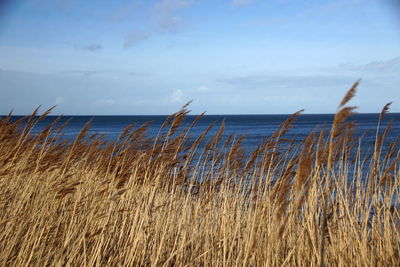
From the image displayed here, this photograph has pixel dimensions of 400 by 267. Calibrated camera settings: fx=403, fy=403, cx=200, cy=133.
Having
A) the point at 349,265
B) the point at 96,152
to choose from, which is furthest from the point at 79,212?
the point at 349,265

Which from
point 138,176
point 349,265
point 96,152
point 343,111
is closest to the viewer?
point 343,111

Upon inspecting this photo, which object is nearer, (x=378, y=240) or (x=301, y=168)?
(x=301, y=168)

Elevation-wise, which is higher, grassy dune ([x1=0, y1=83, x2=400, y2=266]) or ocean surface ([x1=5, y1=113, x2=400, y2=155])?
grassy dune ([x1=0, y1=83, x2=400, y2=266])

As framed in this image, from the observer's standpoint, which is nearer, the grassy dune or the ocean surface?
the grassy dune

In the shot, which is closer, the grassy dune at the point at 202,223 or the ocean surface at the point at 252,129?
the grassy dune at the point at 202,223

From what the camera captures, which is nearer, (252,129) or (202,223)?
(202,223)

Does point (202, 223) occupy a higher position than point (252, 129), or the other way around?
point (202, 223)

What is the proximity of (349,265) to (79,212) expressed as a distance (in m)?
2.39

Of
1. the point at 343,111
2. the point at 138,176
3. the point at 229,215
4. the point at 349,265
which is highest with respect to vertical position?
the point at 343,111

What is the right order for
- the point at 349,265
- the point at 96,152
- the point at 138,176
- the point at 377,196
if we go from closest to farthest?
the point at 349,265, the point at 377,196, the point at 138,176, the point at 96,152

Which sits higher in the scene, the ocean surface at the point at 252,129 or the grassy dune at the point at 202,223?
the grassy dune at the point at 202,223

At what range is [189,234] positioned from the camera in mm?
3891

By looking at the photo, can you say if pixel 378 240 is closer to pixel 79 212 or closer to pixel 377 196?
pixel 377 196

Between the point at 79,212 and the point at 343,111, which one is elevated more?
the point at 343,111
